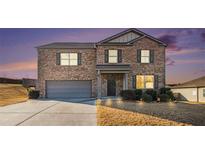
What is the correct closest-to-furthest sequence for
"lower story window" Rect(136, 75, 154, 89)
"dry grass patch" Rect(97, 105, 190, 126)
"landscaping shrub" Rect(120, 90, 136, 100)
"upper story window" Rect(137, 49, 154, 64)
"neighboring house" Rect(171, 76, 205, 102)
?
"dry grass patch" Rect(97, 105, 190, 126)
"landscaping shrub" Rect(120, 90, 136, 100)
"neighboring house" Rect(171, 76, 205, 102)
"lower story window" Rect(136, 75, 154, 89)
"upper story window" Rect(137, 49, 154, 64)

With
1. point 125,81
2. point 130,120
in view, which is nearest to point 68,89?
point 125,81

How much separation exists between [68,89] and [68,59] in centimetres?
259

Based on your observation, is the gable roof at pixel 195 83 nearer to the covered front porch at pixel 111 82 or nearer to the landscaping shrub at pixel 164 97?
the landscaping shrub at pixel 164 97

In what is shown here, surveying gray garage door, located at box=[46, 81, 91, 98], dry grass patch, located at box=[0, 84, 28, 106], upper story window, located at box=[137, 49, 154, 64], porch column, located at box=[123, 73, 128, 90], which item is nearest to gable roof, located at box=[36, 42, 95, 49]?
gray garage door, located at box=[46, 81, 91, 98]

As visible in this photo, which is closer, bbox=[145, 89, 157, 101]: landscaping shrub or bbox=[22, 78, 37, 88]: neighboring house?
bbox=[145, 89, 157, 101]: landscaping shrub

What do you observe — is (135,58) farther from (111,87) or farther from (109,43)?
(111,87)

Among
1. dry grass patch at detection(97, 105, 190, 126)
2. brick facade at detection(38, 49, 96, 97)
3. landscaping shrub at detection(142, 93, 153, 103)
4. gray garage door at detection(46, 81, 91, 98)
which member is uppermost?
brick facade at detection(38, 49, 96, 97)

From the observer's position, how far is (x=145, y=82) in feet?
75.5

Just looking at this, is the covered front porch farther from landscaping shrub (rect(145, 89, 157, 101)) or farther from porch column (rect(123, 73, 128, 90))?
landscaping shrub (rect(145, 89, 157, 101))

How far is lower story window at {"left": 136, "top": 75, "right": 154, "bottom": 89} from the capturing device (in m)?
22.9

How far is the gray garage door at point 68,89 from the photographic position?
23.2m
